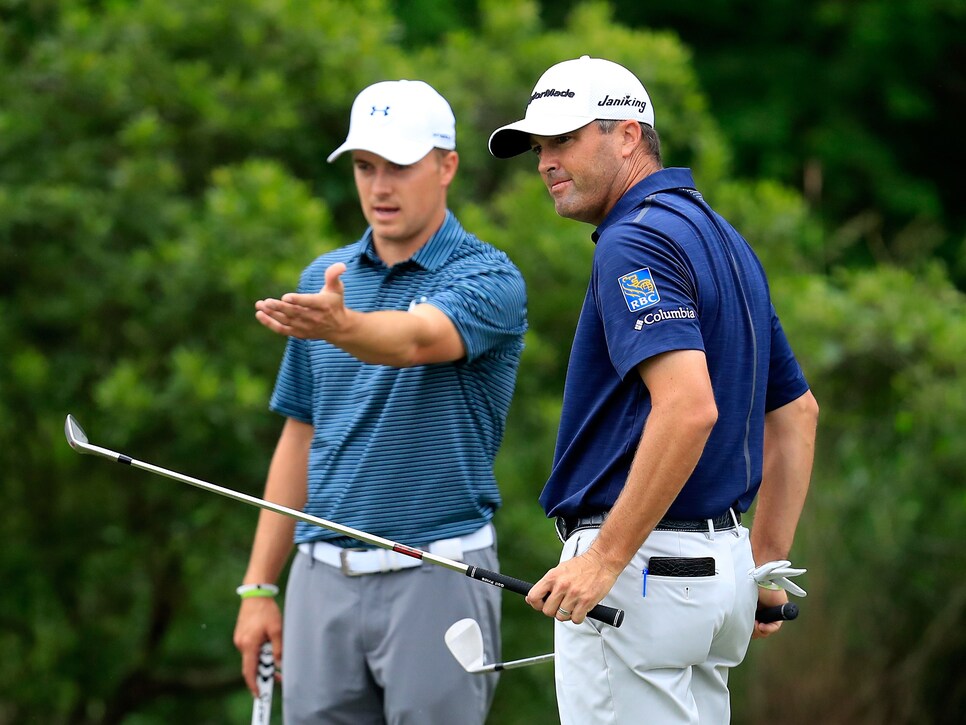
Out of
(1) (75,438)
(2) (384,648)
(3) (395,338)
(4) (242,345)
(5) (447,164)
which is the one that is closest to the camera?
(3) (395,338)

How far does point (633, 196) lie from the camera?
9.21 ft

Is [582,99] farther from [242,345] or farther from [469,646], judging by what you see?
[242,345]

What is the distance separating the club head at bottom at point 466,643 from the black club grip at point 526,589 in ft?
0.75

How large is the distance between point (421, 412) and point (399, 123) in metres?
0.72

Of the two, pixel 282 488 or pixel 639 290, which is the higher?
pixel 639 290

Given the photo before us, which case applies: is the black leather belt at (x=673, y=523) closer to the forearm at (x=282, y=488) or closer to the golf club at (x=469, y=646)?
the golf club at (x=469, y=646)

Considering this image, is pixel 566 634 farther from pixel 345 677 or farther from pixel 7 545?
pixel 7 545

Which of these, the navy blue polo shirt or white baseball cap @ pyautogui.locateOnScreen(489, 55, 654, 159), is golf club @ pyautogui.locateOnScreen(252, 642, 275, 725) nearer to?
the navy blue polo shirt

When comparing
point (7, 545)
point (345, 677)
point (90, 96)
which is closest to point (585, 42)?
point (90, 96)

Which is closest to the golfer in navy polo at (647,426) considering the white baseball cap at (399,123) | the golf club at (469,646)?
the golf club at (469,646)

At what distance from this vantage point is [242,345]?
5219 millimetres

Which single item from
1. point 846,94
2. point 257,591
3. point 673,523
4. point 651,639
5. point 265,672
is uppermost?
point 846,94

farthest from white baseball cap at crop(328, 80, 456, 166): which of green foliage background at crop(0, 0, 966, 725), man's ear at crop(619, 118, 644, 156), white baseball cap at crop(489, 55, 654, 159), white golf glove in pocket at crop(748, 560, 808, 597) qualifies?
green foliage background at crop(0, 0, 966, 725)

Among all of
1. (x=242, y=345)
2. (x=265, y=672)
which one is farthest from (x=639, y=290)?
(x=242, y=345)
